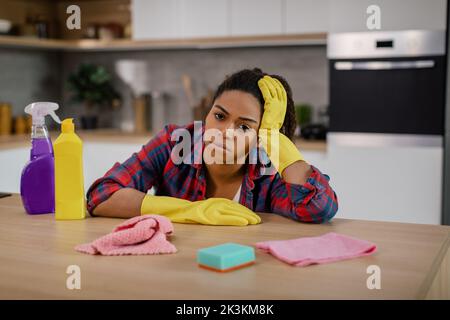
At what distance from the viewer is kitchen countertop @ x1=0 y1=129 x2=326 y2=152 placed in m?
3.28

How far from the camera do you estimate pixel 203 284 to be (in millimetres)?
950

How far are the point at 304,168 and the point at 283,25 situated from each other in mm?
2104

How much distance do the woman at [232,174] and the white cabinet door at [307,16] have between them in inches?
69.5

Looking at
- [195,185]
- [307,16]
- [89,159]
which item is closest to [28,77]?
[89,159]

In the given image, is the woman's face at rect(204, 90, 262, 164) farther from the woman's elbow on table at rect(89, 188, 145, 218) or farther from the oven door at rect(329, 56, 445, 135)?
the oven door at rect(329, 56, 445, 135)

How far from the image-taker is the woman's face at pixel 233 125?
5.21 ft

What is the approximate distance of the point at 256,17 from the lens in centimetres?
349

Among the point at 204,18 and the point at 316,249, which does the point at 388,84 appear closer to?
the point at 204,18

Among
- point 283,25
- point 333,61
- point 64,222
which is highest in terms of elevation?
point 283,25

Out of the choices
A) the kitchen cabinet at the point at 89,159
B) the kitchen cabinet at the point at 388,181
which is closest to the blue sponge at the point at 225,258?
the kitchen cabinet at the point at 388,181

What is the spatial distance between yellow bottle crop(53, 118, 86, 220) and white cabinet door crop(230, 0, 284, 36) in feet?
7.32

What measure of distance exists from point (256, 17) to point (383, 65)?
2.71 ft
